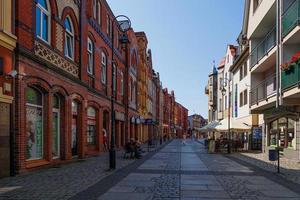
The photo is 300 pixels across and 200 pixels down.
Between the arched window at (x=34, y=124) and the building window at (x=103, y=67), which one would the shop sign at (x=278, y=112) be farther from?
the arched window at (x=34, y=124)

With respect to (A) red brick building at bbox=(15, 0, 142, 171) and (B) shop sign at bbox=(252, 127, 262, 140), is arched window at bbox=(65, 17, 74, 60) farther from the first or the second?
(B) shop sign at bbox=(252, 127, 262, 140)

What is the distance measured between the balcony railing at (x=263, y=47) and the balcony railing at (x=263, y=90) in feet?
5.12

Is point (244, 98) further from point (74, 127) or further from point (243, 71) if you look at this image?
point (74, 127)

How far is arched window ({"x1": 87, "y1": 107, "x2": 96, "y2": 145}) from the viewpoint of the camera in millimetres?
27125

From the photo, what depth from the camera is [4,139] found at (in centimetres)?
1373

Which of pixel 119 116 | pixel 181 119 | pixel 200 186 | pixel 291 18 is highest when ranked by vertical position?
pixel 291 18

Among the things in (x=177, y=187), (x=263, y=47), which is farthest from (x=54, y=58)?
(x=263, y=47)

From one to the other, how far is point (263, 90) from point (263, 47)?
2960 mm

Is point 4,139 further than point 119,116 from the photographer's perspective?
No

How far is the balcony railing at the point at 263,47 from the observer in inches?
1088

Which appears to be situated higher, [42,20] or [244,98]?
[42,20]

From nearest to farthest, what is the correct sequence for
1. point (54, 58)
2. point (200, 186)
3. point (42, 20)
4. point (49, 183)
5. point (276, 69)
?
point (49, 183)
point (200, 186)
point (42, 20)
point (54, 58)
point (276, 69)

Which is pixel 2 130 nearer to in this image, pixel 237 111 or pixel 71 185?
pixel 71 185

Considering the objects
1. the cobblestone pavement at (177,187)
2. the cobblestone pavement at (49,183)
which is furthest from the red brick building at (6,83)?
the cobblestone pavement at (177,187)
